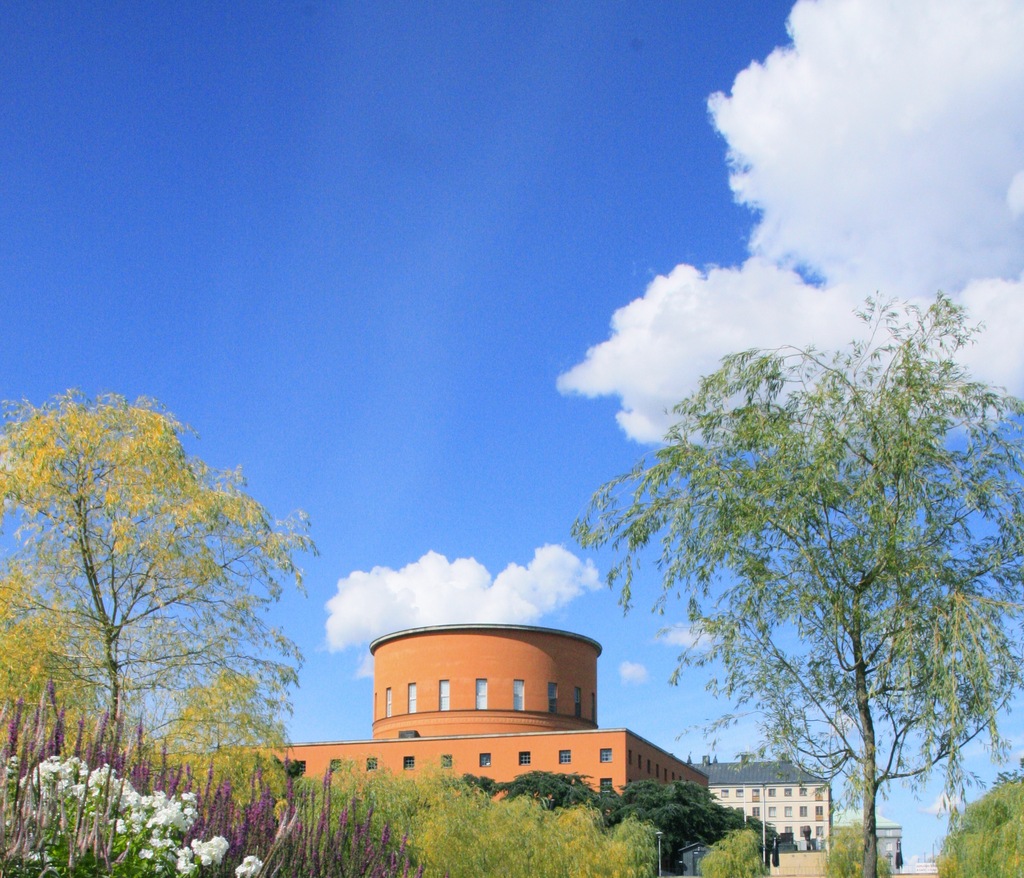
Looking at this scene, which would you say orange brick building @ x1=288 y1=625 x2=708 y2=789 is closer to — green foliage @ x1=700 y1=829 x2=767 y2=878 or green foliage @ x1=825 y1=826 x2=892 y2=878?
green foliage @ x1=700 y1=829 x2=767 y2=878

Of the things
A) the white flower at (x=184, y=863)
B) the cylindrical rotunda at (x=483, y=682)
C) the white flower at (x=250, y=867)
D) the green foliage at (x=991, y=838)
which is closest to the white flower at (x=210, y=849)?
the white flower at (x=184, y=863)

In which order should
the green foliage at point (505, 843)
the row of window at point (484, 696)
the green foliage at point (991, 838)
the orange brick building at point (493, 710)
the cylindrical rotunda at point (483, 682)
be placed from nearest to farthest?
the green foliage at point (505, 843) < the green foliage at point (991, 838) < the orange brick building at point (493, 710) < the cylindrical rotunda at point (483, 682) < the row of window at point (484, 696)

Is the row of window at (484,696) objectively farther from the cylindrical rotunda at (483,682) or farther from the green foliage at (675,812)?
the green foliage at (675,812)

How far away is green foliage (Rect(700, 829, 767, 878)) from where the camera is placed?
4312cm

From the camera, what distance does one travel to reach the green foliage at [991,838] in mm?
19578

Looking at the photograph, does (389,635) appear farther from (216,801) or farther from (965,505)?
(216,801)

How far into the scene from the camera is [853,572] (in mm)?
16969

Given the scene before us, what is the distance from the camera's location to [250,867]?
645 cm

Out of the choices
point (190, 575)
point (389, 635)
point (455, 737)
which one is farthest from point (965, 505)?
point (389, 635)

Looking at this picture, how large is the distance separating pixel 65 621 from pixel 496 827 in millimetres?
8943

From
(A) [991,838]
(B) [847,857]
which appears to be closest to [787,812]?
(B) [847,857]

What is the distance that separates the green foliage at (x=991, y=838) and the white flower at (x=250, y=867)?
579 inches

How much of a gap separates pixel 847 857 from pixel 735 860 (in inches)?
473

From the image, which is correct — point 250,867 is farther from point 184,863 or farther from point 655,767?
point 655,767
